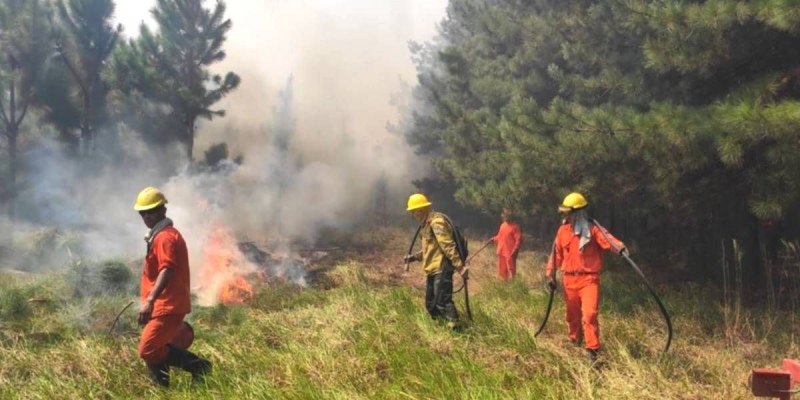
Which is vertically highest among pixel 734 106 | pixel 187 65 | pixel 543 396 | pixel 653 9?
pixel 187 65

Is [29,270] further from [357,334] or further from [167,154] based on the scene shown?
[357,334]

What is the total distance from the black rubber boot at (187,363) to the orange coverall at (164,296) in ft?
0.25

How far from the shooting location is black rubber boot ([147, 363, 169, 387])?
3.85 metres

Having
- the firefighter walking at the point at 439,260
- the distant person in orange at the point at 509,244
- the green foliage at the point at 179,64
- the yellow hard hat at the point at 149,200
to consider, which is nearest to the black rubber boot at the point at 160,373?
the yellow hard hat at the point at 149,200

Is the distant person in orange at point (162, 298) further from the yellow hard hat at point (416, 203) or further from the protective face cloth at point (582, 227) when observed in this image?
the protective face cloth at point (582, 227)

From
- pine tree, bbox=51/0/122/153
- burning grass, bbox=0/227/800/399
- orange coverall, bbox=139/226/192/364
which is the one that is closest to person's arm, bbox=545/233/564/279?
burning grass, bbox=0/227/800/399

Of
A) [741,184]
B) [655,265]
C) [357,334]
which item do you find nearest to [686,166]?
[741,184]

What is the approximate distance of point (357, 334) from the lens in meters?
4.86

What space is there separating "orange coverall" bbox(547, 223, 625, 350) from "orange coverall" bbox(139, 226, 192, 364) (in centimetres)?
332

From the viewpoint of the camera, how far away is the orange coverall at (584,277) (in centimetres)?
467

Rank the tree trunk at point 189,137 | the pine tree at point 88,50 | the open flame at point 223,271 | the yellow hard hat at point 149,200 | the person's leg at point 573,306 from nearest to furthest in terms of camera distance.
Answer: the yellow hard hat at point 149,200, the person's leg at point 573,306, the open flame at point 223,271, the pine tree at point 88,50, the tree trunk at point 189,137

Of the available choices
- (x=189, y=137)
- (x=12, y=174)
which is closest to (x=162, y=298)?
(x=189, y=137)

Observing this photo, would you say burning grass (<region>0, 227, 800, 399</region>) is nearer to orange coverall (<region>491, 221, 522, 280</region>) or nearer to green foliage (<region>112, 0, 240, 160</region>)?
orange coverall (<region>491, 221, 522, 280</region>)

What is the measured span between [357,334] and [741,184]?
5063mm
